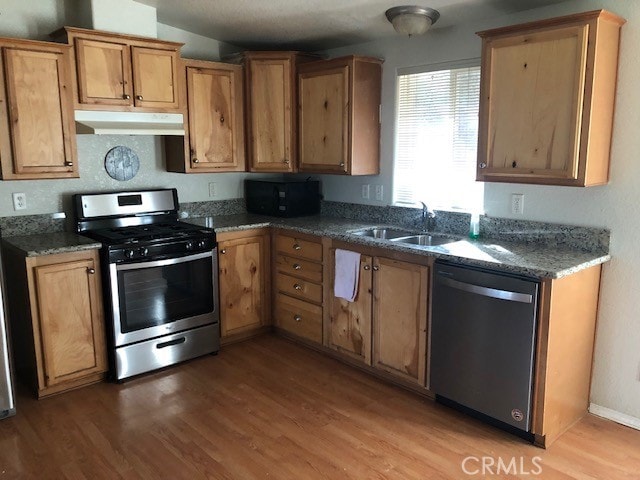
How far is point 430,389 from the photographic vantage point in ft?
9.71

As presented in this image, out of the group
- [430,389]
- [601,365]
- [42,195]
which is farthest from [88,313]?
[601,365]

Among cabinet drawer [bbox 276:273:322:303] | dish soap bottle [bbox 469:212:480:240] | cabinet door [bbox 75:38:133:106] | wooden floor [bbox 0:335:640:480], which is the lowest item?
wooden floor [bbox 0:335:640:480]

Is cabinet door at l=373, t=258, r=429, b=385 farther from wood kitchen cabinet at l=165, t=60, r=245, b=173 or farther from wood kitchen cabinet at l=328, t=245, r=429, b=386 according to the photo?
wood kitchen cabinet at l=165, t=60, r=245, b=173

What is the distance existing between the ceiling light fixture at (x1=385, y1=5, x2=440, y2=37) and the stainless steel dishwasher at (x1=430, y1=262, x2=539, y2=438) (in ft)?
4.66

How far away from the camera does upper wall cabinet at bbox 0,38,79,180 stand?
2.90 metres

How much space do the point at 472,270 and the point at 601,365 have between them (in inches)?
37.3

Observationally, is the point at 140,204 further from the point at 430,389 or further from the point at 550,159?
the point at 550,159

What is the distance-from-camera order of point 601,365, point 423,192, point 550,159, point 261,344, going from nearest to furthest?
point 550,159 < point 601,365 < point 423,192 < point 261,344

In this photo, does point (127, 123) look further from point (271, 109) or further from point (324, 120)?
point (324, 120)

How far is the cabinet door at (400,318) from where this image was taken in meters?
2.95

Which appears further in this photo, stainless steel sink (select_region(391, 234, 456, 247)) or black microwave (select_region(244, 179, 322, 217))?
black microwave (select_region(244, 179, 322, 217))

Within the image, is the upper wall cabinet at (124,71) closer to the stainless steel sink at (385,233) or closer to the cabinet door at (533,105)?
the stainless steel sink at (385,233)

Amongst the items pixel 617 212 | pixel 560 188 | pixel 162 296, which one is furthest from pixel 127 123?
pixel 617 212

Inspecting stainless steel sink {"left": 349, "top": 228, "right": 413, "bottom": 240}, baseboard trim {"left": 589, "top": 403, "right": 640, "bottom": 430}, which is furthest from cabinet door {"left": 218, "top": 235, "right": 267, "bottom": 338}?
baseboard trim {"left": 589, "top": 403, "right": 640, "bottom": 430}
